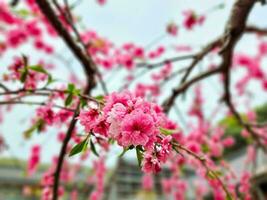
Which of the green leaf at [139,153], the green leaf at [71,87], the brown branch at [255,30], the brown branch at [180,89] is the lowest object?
the green leaf at [139,153]

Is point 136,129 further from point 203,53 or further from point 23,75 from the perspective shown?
point 203,53

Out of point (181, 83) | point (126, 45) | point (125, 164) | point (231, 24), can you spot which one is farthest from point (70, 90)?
point (125, 164)

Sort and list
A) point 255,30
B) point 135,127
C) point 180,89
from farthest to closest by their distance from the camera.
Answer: point 255,30 → point 180,89 → point 135,127

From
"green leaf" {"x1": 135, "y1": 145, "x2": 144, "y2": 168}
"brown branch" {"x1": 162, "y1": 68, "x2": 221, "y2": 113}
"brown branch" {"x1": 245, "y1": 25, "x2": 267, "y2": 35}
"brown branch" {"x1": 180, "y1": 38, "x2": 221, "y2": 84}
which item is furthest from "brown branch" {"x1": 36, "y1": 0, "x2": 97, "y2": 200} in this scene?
"brown branch" {"x1": 245, "y1": 25, "x2": 267, "y2": 35}

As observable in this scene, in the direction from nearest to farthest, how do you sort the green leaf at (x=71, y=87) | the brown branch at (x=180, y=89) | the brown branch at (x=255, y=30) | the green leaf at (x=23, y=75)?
1. the green leaf at (x=71, y=87)
2. the green leaf at (x=23, y=75)
3. the brown branch at (x=180, y=89)
4. the brown branch at (x=255, y=30)

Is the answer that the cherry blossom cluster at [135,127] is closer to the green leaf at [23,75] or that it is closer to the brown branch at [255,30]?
the green leaf at [23,75]

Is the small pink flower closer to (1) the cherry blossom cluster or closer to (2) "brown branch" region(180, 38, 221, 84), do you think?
(1) the cherry blossom cluster

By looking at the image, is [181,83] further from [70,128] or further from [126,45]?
[126,45]

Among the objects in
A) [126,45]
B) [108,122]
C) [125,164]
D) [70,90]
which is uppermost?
[125,164]

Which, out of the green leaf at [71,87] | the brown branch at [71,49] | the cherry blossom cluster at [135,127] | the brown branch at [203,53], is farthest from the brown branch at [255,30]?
the cherry blossom cluster at [135,127]

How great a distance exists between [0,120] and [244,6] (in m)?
6.86

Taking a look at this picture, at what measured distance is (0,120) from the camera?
838 centimetres

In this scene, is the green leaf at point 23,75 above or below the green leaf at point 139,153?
above

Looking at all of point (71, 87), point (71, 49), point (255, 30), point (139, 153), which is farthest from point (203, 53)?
point (139, 153)
